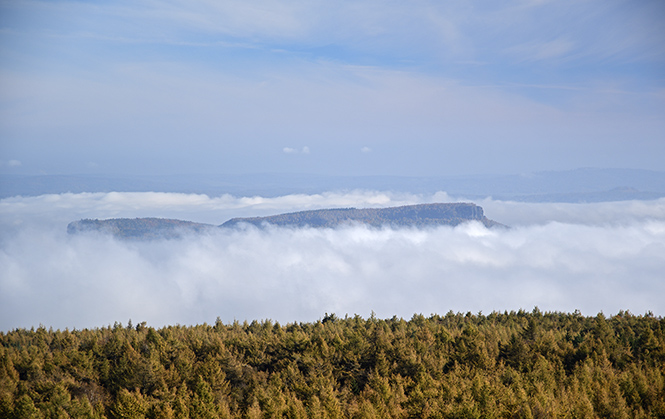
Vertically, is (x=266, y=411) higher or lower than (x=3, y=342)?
higher

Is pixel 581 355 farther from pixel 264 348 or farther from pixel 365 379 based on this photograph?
pixel 264 348

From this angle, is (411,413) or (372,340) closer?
(411,413)

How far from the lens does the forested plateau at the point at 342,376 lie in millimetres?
40562

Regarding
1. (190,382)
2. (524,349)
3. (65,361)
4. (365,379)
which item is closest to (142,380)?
(190,382)

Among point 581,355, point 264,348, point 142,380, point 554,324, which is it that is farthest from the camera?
point 554,324

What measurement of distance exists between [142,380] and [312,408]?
2165cm

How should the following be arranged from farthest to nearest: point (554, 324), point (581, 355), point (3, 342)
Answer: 1. point (554, 324)
2. point (3, 342)
3. point (581, 355)

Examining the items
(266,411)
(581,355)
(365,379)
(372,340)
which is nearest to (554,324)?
(581,355)

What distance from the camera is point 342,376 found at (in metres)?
59.5

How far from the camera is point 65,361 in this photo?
199 ft

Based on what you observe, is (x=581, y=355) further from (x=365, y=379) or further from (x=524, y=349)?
(x=365, y=379)

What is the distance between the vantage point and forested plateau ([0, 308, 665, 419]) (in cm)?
4056

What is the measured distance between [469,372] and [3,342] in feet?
225

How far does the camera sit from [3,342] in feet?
267
